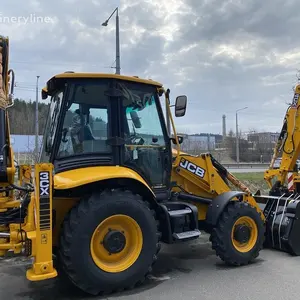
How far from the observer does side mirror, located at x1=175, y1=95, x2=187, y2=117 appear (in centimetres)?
557

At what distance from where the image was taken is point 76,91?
4.98m

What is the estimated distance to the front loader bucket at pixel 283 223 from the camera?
6.26 meters

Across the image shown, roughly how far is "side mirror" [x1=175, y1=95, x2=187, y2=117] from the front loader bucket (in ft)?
8.42

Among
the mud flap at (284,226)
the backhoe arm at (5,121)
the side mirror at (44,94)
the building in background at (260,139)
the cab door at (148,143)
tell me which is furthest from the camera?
the building in background at (260,139)

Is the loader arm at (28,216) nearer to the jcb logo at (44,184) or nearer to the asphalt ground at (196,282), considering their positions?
the jcb logo at (44,184)

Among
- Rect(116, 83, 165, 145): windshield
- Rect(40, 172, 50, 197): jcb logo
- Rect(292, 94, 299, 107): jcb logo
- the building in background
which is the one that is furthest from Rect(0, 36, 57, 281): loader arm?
the building in background

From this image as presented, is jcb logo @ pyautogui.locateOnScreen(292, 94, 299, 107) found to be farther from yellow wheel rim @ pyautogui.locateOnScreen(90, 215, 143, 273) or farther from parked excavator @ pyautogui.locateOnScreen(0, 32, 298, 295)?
yellow wheel rim @ pyautogui.locateOnScreen(90, 215, 143, 273)

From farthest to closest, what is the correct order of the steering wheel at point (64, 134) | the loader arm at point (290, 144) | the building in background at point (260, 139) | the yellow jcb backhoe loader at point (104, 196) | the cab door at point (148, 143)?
the building in background at point (260, 139)
the loader arm at point (290, 144)
the cab door at point (148, 143)
the steering wheel at point (64, 134)
the yellow jcb backhoe loader at point (104, 196)

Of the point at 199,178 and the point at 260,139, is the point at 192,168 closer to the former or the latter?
the point at 199,178

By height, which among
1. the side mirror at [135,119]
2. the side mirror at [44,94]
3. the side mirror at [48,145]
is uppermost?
the side mirror at [44,94]

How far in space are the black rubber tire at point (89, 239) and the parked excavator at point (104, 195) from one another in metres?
0.01

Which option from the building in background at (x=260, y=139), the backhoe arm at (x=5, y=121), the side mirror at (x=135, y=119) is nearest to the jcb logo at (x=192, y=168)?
the side mirror at (x=135, y=119)

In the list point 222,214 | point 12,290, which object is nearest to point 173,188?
point 222,214

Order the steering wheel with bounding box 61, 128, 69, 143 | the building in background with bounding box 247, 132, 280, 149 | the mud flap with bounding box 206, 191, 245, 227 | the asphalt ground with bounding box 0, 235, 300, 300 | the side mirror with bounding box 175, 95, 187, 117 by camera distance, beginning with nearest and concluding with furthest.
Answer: the asphalt ground with bounding box 0, 235, 300, 300 → the steering wheel with bounding box 61, 128, 69, 143 → the side mirror with bounding box 175, 95, 187, 117 → the mud flap with bounding box 206, 191, 245, 227 → the building in background with bounding box 247, 132, 280, 149
